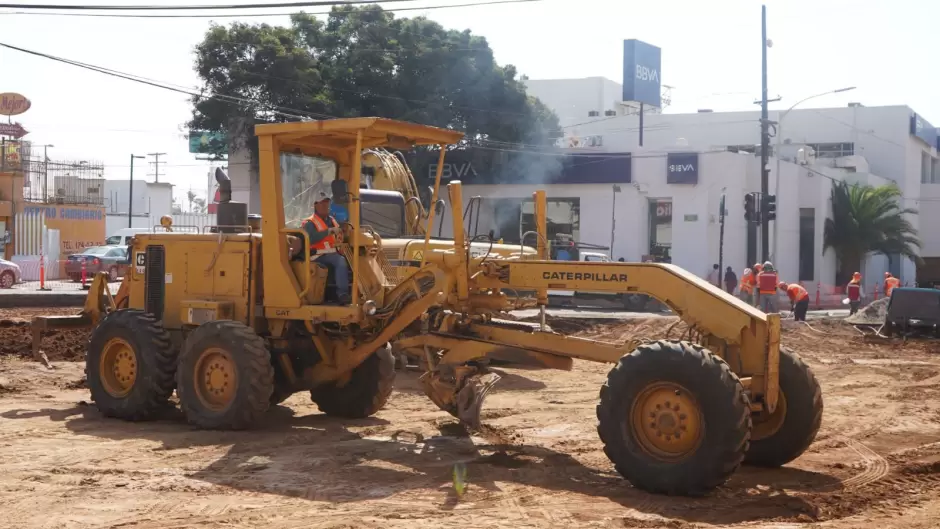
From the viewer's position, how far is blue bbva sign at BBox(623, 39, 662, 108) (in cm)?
5625

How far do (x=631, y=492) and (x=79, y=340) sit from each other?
11.9 metres

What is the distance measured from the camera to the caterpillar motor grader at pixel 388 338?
8320 millimetres

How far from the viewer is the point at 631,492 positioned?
830 cm

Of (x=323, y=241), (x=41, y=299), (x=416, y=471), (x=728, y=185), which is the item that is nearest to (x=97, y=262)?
(x=41, y=299)

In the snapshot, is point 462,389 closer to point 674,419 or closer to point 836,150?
point 674,419

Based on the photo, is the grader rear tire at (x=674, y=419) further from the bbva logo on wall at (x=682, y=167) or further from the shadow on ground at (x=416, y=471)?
the bbva logo on wall at (x=682, y=167)

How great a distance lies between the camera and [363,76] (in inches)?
1554

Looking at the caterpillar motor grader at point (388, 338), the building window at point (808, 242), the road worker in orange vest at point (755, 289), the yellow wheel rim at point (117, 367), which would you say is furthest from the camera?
the building window at point (808, 242)

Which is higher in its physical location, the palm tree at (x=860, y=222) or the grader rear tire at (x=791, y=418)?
the palm tree at (x=860, y=222)

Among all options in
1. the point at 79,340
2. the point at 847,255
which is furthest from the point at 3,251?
the point at 847,255

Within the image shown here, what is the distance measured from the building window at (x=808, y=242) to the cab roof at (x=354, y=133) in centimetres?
3846

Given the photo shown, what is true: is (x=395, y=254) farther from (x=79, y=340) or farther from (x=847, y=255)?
(x=847, y=255)

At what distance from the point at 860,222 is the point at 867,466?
1630 inches

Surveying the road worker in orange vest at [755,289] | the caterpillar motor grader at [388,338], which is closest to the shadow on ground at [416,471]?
the caterpillar motor grader at [388,338]
